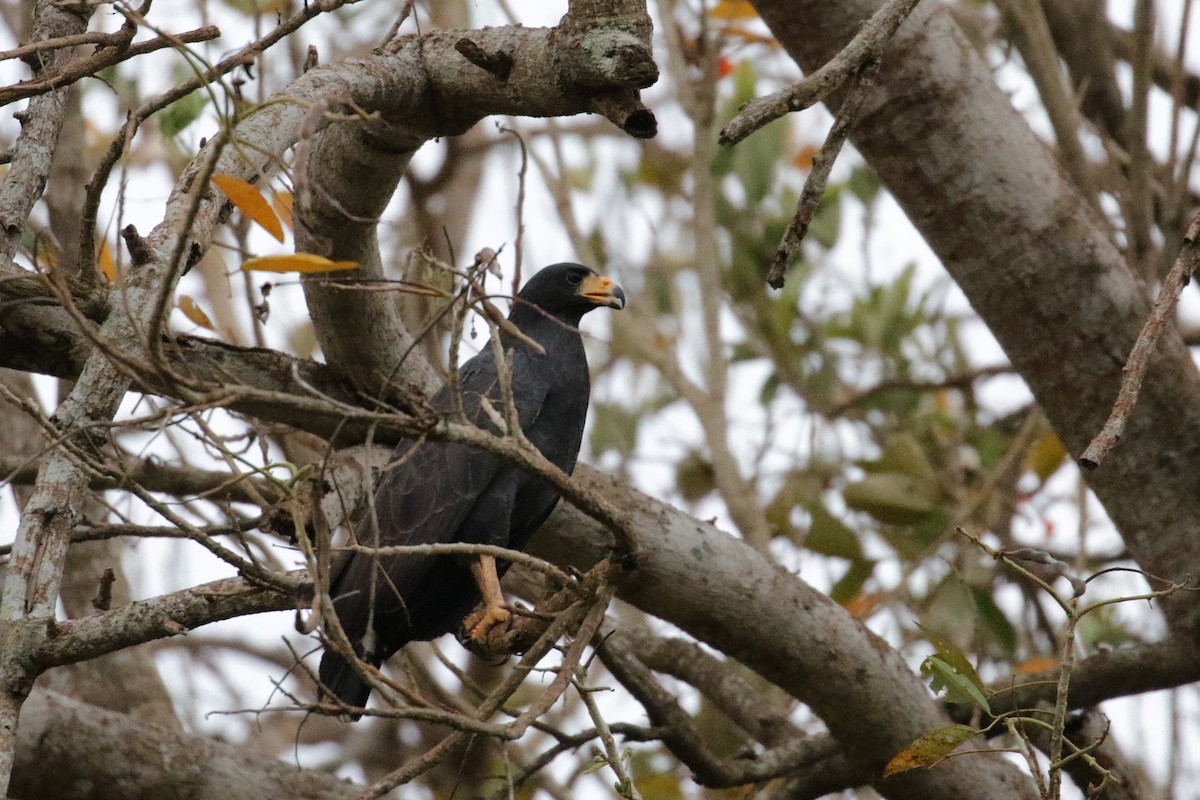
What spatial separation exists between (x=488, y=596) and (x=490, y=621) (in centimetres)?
11

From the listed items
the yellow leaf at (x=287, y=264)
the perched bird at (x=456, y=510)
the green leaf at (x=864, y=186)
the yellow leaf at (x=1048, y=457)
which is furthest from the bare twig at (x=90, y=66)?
the green leaf at (x=864, y=186)

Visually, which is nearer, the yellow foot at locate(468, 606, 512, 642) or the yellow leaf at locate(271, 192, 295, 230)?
the yellow leaf at locate(271, 192, 295, 230)

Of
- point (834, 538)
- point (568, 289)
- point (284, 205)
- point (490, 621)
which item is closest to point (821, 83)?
point (284, 205)

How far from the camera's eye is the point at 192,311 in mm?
3521

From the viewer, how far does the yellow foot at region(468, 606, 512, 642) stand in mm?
3285

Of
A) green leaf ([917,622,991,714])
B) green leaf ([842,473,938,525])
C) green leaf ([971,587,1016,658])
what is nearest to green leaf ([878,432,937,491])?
green leaf ([842,473,938,525])

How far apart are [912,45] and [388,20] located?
523 cm

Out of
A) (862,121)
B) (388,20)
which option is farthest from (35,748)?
(388,20)

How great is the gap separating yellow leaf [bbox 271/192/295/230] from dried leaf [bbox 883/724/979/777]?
1.73m

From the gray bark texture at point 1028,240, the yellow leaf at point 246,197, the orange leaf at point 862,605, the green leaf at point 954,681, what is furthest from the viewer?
the orange leaf at point 862,605

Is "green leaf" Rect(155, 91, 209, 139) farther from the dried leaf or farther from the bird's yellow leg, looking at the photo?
the dried leaf

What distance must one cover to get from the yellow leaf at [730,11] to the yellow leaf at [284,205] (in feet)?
9.49

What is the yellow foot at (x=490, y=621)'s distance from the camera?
3.29m

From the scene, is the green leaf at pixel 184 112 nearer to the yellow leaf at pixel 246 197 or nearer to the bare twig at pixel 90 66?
the bare twig at pixel 90 66
